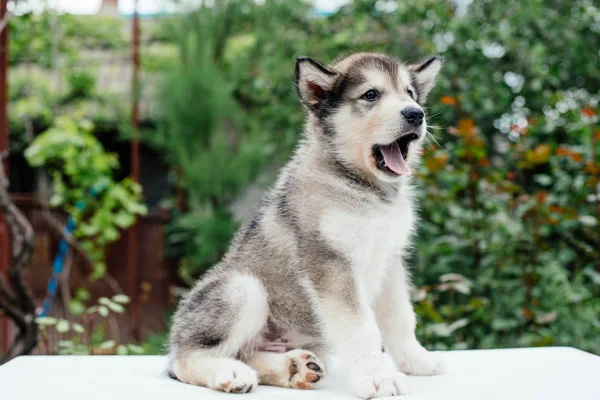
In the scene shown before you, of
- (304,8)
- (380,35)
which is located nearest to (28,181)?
(304,8)

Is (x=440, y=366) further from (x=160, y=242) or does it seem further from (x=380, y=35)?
(x=160, y=242)

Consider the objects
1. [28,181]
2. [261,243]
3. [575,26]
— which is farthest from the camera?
[28,181]

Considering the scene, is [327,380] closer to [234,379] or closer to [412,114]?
[234,379]

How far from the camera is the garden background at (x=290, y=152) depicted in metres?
4.09

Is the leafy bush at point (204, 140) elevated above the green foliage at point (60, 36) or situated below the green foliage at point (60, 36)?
below

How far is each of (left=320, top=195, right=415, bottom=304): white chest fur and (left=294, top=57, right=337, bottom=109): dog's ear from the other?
17.7 inches

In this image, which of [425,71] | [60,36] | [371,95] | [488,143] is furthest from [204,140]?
[371,95]

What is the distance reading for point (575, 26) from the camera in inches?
210

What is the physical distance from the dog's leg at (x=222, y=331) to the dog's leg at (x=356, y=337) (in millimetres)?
271

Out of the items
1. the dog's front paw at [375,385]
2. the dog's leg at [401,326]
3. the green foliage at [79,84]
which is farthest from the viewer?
the green foliage at [79,84]

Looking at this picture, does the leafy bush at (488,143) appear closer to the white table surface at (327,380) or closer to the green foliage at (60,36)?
the white table surface at (327,380)

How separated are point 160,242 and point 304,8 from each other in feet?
10.7

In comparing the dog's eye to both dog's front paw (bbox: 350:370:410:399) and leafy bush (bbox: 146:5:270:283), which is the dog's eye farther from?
leafy bush (bbox: 146:5:270:283)

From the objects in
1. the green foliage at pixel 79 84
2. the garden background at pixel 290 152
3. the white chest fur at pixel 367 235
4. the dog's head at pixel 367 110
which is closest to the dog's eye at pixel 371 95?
the dog's head at pixel 367 110
